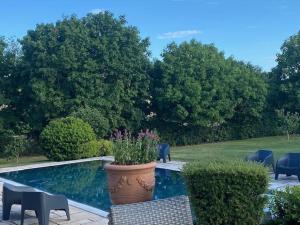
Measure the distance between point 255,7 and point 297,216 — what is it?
18.3 metres

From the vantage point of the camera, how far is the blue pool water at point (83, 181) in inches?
392

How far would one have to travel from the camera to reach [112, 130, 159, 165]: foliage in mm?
7000

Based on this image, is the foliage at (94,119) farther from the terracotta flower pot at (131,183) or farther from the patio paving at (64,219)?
the terracotta flower pot at (131,183)

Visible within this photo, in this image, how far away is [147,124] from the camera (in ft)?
82.2

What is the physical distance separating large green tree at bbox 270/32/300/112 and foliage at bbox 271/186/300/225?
24.4 metres

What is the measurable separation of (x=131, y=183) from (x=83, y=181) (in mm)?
6061

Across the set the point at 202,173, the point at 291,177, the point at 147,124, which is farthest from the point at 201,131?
the point at 202,173

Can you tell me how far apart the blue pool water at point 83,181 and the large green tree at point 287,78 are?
1743 centimetres

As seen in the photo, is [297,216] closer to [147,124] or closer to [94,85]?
[94,85]

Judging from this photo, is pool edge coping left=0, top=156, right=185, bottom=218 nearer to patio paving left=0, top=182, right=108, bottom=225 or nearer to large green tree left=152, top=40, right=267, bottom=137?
patio paving left=0, top=182, right=108, bottom=225

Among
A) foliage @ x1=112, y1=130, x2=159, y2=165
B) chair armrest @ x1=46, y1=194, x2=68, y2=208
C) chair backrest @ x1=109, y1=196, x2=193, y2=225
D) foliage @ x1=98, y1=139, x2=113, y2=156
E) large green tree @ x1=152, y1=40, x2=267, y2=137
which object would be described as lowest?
chair armrest @ x1=46, y1=194, x2=68, y2=208

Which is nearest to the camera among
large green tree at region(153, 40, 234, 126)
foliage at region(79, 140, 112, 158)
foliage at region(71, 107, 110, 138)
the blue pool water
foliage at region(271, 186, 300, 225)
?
foliage at region(271, 186, 300, 225)

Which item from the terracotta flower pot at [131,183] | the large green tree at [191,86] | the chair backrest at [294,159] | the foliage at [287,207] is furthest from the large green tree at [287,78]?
the foliage at [287,207]

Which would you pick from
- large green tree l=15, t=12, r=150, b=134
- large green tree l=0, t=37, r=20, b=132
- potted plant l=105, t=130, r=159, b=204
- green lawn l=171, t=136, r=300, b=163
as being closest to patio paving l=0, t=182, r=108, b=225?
potted plant l=105, t=130, r=159, b=204
